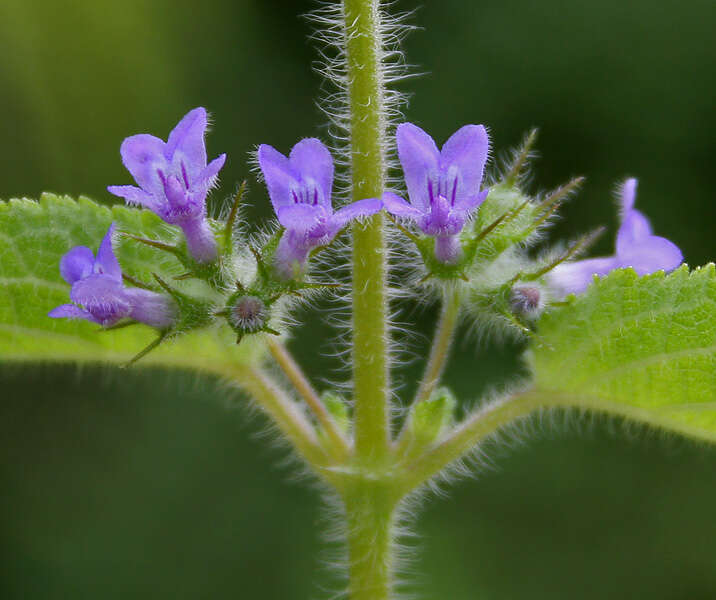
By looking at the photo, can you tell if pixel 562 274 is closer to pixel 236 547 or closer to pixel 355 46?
pixel 355 46

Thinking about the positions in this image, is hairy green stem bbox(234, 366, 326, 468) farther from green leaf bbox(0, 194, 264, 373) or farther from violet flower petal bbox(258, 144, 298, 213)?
violet flower petal bbox(258, 144, 298, 213)

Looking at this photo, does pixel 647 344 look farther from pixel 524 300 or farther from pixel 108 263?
pixel 108 263

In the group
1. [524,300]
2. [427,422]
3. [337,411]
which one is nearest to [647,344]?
[524,300]

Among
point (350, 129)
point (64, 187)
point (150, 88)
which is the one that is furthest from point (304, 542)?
point (350, 129)

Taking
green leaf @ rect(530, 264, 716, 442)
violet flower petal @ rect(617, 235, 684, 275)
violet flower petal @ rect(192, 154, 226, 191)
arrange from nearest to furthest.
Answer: violet flower petal @ rect(192, 154, 226, 191) → green leaf @ rect(530, 264, 716, 442) → violet flower petal @ rect(617, 235, 684, 275)

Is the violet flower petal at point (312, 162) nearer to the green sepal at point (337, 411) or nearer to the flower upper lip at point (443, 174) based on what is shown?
the flower upper lip at point (443, 174)

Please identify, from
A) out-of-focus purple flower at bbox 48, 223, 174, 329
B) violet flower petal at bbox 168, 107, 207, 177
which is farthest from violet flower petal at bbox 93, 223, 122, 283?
violet flower petal at bbox 168, 107, 207, 177

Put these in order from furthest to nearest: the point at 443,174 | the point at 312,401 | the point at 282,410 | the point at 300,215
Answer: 1. the point at 282,410
2. the point at 312,401
3. the point at 443,174
4. the point at 300,215
